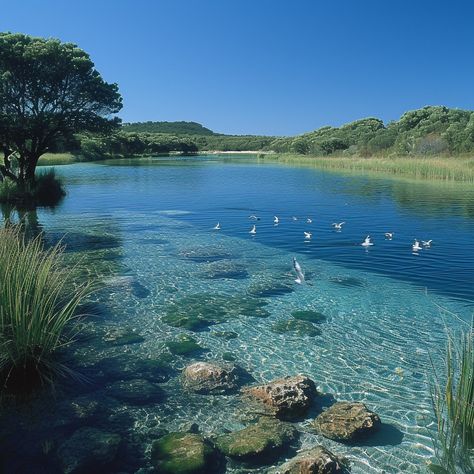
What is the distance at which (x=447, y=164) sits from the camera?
43906mm

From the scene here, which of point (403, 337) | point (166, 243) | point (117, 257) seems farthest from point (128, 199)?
point (403, 337)

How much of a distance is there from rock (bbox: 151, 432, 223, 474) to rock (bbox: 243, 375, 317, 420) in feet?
3.92

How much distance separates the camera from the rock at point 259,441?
209 inches

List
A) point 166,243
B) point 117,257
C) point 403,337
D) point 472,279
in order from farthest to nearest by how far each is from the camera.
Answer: point 166,243 < point 117,257 < point 472,279 < point 403,337

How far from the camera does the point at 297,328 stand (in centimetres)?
952

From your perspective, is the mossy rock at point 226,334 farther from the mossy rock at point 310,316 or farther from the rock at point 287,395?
the rock at point 287,395

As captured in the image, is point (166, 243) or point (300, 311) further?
point (166, 243)

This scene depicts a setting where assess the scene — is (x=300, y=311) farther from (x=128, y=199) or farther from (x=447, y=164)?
(x=447, y=164)

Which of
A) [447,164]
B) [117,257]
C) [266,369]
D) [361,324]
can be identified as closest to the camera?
[266,369]

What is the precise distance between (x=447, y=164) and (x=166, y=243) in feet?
116

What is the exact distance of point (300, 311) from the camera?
1057cm

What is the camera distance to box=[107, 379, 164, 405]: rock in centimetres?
661

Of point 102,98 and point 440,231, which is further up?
point 102,98

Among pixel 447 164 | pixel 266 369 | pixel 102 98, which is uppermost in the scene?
pixel 102 98
